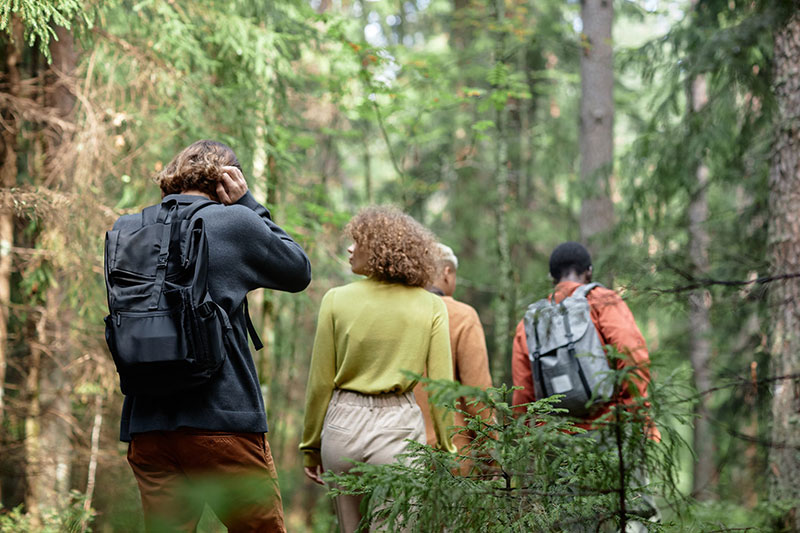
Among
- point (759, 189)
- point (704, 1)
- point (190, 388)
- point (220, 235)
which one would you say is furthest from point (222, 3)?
point (759, 189)

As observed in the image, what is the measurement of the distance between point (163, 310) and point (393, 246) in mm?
1404

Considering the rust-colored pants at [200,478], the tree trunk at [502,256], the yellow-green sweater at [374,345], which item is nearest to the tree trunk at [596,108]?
the tree trunk at [502,256]

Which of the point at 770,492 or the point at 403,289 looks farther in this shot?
the point at 770,492

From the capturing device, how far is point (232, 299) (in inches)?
105

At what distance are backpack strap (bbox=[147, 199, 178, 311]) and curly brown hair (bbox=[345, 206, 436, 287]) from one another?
1.17 metres

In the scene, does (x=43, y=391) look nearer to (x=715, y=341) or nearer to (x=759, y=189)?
(x=759, y=189)

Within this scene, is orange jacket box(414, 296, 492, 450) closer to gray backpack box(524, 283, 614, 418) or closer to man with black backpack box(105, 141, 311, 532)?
gray backpack box(524, 283, 614, 418)

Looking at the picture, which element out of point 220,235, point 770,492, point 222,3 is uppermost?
point 222,3

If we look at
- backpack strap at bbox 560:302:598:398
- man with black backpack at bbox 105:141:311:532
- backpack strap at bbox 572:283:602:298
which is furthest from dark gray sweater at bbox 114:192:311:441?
backpack strap at bbox 572:283:602:298

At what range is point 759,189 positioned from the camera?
26.1ft

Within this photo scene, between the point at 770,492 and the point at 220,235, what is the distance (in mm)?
4872

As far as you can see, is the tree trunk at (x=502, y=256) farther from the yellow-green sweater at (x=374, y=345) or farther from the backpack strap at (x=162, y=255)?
the backpack strap at (x=162, y=255)

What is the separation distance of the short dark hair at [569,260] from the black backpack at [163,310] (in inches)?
94.6

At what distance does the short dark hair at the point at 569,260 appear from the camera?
14.1 ft
